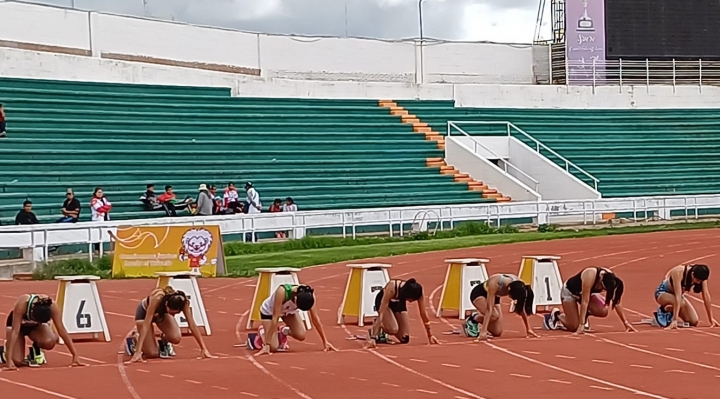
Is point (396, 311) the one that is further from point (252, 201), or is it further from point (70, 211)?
point (252, 201)

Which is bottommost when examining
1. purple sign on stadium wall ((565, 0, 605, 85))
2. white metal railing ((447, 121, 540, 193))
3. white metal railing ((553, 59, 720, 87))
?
white metal railing ((447, 121, 540, 193))

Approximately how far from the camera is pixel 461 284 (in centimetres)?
1636

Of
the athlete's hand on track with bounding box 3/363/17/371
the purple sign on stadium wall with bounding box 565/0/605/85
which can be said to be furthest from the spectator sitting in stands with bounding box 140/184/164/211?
the purple sign on stadium wall with bounding box 565/0/605/85

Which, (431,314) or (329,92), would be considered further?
(329,92)

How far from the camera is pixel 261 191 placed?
33.8m

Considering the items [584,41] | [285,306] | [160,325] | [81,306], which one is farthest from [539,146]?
[160,325]

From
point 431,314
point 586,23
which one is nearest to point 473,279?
point 431,314

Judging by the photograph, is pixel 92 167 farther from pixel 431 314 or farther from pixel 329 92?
pixel 431 314

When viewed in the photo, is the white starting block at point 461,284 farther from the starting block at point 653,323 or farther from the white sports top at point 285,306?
the white sports top at point 285,306

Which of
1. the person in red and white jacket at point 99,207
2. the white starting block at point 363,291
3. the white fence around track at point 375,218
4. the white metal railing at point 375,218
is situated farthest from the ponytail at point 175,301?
the person in red and white jacket at point 99,207

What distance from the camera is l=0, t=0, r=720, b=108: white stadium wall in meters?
35.2

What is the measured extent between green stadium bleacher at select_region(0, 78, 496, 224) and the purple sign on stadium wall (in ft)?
30.1

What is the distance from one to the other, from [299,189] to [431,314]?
18.0 m

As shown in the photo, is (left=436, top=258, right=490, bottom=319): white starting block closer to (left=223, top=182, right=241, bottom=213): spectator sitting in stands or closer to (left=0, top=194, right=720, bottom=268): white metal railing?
(left=0, top=194, right=720, bottom=268): white metal railing
